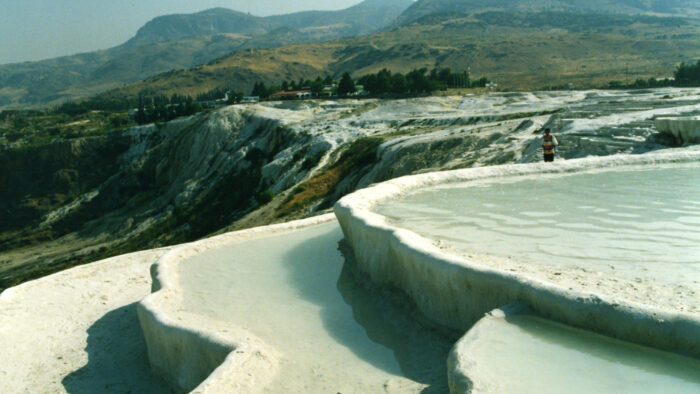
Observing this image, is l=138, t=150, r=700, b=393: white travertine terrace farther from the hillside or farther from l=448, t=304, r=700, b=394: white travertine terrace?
the hillside

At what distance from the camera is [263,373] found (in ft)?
18.0

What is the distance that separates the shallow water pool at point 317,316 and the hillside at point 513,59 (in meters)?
71.4

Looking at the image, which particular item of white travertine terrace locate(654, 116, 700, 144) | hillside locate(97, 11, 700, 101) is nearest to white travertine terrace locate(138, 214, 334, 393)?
white travertine terrace locate(654, 116, 700, 144)

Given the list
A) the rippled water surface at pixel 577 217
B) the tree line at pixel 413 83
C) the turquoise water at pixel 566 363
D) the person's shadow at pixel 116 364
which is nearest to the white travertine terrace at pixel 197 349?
the person's shadow at pixel 116 364

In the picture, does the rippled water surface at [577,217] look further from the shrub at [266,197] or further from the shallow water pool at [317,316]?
the shrub at [266,197]

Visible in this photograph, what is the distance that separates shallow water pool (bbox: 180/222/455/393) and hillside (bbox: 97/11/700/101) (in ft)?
234

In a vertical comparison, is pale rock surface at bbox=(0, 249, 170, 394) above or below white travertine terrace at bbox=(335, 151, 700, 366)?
below

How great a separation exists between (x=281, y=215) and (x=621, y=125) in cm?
1483

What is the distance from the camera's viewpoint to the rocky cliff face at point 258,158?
23.8 m

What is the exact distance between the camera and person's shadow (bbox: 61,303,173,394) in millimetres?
7852

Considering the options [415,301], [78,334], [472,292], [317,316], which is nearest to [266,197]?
[78,334]

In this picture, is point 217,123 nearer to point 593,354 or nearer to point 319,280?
point 319,280

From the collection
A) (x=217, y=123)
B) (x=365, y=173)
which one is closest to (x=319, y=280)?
(x=365, y=173)

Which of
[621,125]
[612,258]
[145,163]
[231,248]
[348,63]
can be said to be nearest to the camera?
[612,258]
